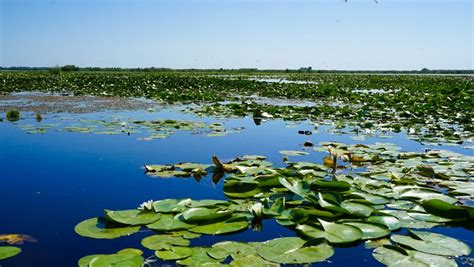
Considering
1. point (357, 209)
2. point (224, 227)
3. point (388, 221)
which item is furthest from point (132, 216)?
point (388, 221)

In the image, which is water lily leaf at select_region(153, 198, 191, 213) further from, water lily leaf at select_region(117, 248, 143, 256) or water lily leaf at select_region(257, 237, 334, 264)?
water lily leaf at select_region(257, 237, 334, 264)

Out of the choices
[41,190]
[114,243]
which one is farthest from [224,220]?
[41,190]

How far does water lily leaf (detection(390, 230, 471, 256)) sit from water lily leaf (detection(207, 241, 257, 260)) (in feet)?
2.33

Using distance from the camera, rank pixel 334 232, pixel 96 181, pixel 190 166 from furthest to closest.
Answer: pixel 190 166 → pixel 96 181 → pixel 334 232

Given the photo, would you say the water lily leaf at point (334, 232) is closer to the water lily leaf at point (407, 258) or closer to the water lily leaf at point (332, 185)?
the water lily leaf at point (407, 258)

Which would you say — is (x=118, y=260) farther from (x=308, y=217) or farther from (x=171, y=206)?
(x=308, y=217)

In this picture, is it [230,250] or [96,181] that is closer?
[230,250]

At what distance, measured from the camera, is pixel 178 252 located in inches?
70.2

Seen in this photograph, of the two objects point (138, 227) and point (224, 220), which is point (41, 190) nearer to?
point (138, 227)

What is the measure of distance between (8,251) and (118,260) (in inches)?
20.1

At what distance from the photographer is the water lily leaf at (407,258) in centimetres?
170

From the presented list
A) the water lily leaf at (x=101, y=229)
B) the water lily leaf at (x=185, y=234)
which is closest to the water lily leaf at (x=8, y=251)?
the water lily leaf at (x=101, y=229)

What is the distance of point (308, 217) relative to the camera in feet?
7.35

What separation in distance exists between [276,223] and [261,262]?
1.80 ft
